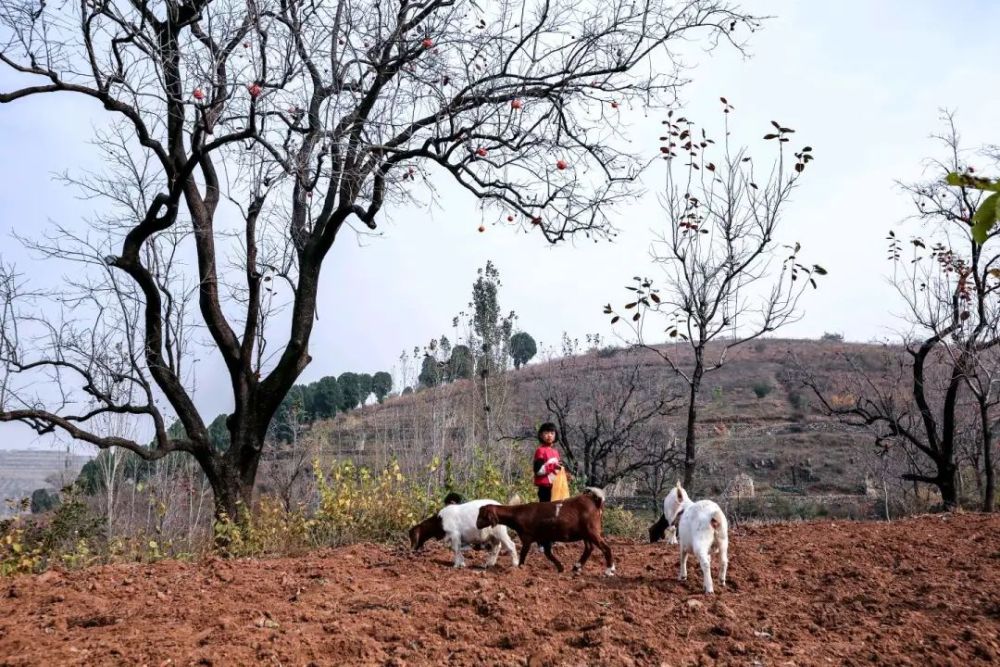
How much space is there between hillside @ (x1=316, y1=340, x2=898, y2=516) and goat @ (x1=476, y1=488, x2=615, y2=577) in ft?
28.9

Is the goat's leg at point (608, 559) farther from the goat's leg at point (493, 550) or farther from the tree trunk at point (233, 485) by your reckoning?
the tree trunk at point (233, 485)

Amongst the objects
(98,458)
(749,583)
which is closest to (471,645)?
(749,583)

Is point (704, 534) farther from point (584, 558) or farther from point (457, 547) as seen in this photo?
point (457, 547)

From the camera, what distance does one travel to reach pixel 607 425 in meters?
20.3

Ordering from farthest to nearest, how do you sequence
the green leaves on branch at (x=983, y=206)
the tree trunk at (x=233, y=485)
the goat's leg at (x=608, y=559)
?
the tree trunk at (x=233, y=485)
the goat's leg at (x=608, y=559)
the green leaves on branch at (x=983, y=206)

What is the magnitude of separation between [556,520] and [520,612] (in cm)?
187

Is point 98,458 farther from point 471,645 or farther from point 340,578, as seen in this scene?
point 471,645

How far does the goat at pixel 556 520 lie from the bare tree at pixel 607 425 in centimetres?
795

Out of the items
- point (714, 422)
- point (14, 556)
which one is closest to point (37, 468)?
point (14, 556)

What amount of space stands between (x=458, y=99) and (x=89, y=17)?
3.94 meters

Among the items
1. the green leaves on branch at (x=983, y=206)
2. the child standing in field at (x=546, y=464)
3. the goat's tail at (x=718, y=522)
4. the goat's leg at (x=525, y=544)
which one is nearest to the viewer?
the green leaves on branch at (x=983, y=206)

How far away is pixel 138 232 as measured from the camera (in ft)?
30.6

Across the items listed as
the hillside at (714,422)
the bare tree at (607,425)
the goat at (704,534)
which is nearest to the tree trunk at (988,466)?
the bare tree at (607,425)

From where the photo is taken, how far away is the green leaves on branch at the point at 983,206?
206 centimetres
